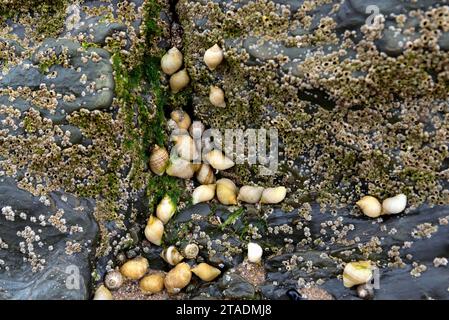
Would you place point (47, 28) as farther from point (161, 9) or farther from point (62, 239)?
point (62, 239)

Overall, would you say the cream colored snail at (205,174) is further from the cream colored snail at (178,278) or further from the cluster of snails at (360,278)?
the cluster of snails at (360,278)

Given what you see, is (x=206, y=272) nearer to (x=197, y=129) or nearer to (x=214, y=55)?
(x=197, y=129)

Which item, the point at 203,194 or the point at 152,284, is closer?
the point at 152,284

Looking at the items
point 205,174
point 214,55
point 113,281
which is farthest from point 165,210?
point 214,55

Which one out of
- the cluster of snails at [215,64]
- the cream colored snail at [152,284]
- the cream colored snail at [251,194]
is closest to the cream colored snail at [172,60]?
the cluster of snails at [215,64]

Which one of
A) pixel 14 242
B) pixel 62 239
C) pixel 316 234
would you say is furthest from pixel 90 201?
pixel 316 234

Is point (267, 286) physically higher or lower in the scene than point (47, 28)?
lower
